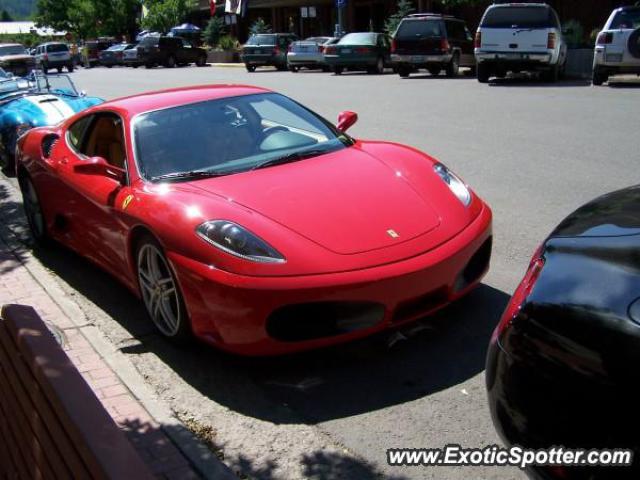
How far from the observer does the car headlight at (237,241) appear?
3682 millimetres

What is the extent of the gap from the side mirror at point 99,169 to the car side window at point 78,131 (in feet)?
3.22

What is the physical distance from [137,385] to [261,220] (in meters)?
1.05

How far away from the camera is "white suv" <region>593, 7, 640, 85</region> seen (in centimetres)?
1564

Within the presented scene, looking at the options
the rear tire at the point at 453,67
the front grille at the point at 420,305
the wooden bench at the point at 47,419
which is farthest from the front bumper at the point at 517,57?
the wooden bench at the point at 47,419

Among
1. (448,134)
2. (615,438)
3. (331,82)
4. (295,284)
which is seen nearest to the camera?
(615,438)

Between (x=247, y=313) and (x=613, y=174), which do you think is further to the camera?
(x=613, y=174)

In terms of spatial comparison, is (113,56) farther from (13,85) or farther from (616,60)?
(616,60)

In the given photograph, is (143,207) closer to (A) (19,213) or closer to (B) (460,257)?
(B) (460,257)

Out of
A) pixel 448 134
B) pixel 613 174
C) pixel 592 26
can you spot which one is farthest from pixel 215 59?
pixel 613 174

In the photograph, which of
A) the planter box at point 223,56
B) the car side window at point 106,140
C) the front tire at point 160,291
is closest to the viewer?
the front tire at point 160,291

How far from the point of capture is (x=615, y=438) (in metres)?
1.90

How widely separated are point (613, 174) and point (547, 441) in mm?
6252

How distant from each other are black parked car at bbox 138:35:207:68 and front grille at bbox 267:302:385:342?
130ft

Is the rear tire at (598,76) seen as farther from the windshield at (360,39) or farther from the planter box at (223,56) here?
the planter box at (223,56)
